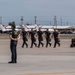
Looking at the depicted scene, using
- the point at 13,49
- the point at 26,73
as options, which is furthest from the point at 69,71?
the point at 13,49

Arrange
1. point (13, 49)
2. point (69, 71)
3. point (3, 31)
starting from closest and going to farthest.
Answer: point (69, 71), point (13, 49), point (3, 31)

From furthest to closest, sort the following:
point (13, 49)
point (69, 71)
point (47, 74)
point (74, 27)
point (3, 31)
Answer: point (74, 27), point (3, 31), point (13, 49), point (69, 71), point (47, 74)

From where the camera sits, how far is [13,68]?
47.8 ft

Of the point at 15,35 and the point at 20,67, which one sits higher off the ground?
the point at 15,35

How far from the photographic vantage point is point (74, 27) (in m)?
158

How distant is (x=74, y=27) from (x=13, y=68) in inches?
5694

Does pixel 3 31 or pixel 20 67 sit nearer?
pixel 20 67

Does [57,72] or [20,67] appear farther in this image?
[20,67]

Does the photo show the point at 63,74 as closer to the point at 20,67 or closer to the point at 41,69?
the point at 41,69

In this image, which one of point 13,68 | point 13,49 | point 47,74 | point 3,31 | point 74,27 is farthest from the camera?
point 74,27

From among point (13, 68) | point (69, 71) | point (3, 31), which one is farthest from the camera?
point (3, 31)

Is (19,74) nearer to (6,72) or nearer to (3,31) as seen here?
(6,72)

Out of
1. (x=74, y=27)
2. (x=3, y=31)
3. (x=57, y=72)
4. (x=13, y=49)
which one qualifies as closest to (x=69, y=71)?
(x=57, y=72)

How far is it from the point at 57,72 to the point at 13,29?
4101 mm
